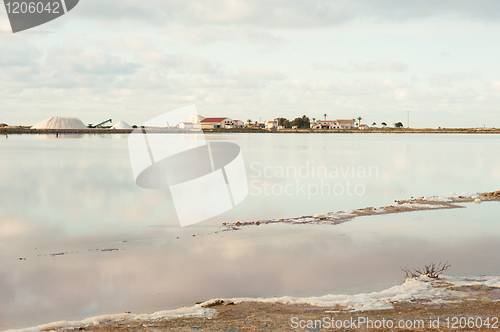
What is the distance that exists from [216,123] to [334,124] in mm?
58480

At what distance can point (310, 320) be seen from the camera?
551 centimetres

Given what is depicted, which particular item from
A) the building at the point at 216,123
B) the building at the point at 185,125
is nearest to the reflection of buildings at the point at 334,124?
the building at the point at 216,123

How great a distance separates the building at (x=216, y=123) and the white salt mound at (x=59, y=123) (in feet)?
179

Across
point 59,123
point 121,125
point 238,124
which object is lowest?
point 238,124

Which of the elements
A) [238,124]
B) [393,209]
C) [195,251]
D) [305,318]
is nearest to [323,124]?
[238,124]

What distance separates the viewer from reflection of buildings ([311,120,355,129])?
194 meters

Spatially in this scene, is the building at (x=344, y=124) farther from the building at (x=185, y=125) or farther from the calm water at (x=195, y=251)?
the calm water at (x=195, y=251)

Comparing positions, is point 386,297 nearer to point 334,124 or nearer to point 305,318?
point 305,318

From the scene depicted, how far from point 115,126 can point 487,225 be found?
184370 mm

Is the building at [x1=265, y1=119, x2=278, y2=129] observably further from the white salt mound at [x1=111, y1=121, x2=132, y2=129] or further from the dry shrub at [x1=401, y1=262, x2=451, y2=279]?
the dry shrub at [x1=401, y1=262, x2=451, y2=279]

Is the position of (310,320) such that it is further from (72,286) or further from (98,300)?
(72,286)

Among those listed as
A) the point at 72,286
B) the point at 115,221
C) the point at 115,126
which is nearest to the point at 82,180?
the point at 115,221

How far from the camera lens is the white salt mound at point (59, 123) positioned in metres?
172

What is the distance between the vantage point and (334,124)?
195625mm
